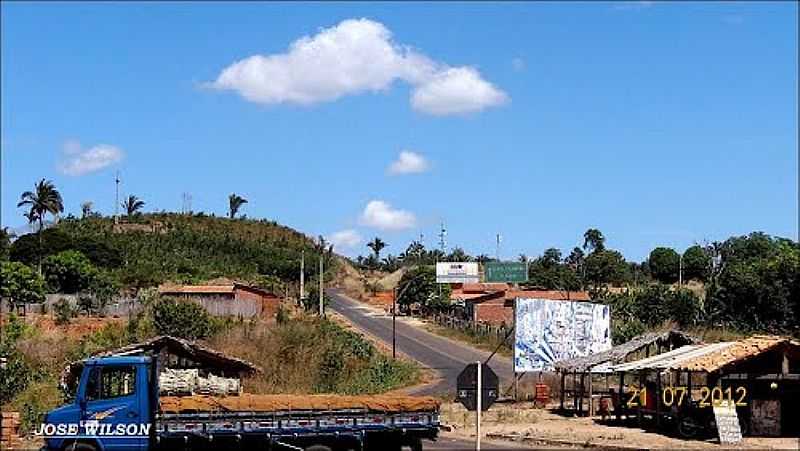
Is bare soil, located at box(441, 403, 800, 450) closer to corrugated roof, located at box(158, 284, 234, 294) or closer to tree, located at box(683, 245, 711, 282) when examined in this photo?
corrugated roof, located at box(158, 284, 234, 294)

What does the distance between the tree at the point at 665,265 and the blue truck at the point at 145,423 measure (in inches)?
4602

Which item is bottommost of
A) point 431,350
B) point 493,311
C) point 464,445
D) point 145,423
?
point 464,445

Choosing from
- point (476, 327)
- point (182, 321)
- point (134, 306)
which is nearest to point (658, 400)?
point (182, 321)

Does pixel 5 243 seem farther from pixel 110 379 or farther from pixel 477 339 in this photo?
pixel 110 379

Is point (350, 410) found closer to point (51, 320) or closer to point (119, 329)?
point (119, 329)

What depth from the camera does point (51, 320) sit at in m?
73.4

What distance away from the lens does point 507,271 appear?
87062 millimetres

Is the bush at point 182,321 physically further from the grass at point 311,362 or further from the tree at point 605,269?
the tree at point 605,269

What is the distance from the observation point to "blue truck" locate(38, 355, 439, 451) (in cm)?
2316

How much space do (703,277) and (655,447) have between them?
104149 millimetres

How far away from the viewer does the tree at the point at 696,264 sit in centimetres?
13250

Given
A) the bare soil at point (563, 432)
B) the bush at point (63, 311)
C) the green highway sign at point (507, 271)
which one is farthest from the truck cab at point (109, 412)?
the green highway sign at point (507, 271)

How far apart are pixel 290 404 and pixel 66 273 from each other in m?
74.3

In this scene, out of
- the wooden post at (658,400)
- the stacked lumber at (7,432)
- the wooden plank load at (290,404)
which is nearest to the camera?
the wooden plank load at (290,404)
